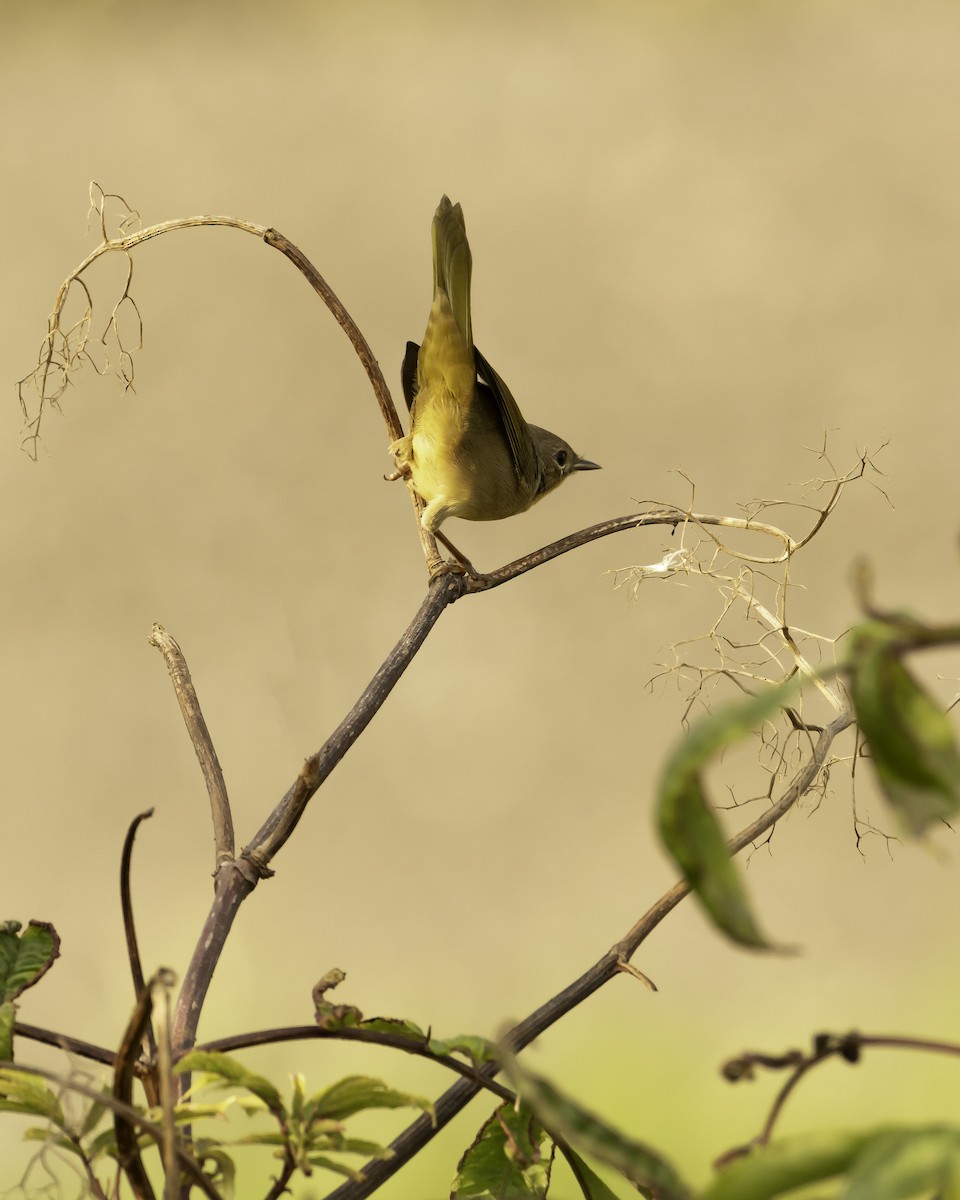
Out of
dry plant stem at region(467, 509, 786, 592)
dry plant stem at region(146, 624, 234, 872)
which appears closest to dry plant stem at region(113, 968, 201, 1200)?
dry plant stem at region(146, 624, 234, 872)

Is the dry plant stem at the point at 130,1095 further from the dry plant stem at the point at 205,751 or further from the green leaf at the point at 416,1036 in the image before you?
the dry plant stem at the point at 205,751

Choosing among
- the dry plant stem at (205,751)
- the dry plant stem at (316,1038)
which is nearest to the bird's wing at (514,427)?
the dry plant stem at (205,751)

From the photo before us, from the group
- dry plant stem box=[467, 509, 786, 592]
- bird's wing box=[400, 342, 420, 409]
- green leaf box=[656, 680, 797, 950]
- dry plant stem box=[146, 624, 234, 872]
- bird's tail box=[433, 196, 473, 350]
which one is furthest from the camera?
bird's wing box=[400, 342, 420, 409]

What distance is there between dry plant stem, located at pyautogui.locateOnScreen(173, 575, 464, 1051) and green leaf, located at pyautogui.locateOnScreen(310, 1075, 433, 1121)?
0.30 ft

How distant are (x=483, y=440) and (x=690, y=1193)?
1.46 metres

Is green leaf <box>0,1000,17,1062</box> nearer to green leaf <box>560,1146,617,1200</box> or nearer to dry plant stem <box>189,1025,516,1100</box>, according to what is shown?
dry plant stem <box>189,1025,516,1100</box>

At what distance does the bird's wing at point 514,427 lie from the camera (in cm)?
160

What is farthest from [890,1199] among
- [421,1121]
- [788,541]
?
[788,541]

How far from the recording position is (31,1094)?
1.30 ft

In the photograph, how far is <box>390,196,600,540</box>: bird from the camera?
1.57 m

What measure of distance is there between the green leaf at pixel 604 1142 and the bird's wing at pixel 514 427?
1.29 m

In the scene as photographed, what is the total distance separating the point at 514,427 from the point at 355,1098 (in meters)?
1.38

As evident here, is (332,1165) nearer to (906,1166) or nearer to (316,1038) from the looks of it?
(316,1038)

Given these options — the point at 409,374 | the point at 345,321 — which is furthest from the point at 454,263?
the point at 345,321
